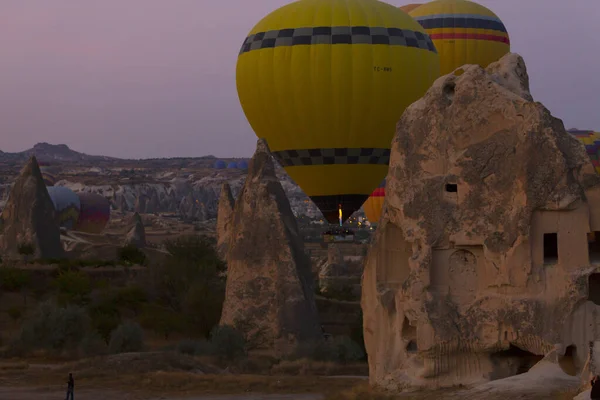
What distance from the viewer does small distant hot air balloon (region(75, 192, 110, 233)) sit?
248 feet

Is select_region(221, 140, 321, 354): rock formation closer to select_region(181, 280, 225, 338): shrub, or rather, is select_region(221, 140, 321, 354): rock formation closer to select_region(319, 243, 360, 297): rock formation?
select_region(181, 280, 225, 338): shrub

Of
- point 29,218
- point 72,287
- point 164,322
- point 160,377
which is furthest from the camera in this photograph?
point 29,218

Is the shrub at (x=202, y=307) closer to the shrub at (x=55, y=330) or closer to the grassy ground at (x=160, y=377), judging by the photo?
the shrub at (x=55, y=330)

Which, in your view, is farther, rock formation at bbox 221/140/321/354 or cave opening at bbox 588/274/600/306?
rock formation at bbox 221/140/321/354

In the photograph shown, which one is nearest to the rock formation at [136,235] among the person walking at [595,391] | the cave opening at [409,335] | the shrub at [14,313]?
the shrub at [14,313]

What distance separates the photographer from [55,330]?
88.5 ft

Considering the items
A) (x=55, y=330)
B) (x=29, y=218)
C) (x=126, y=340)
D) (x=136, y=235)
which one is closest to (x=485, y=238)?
(x=126, y=340)

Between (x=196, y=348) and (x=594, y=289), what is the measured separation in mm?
13998

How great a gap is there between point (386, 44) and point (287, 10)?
2.54m

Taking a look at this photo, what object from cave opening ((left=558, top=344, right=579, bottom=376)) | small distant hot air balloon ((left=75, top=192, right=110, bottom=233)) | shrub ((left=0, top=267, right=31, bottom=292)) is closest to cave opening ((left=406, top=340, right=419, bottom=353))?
cave opening ((left=558, top=344, right=579, bottom=376))

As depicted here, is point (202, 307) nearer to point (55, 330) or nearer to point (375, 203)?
point (55, 330)

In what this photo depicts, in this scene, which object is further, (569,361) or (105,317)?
(105,317)

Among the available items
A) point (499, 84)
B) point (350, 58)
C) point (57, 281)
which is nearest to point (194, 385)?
point (499, 84)

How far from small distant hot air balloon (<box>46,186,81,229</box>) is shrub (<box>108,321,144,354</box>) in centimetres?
4516
